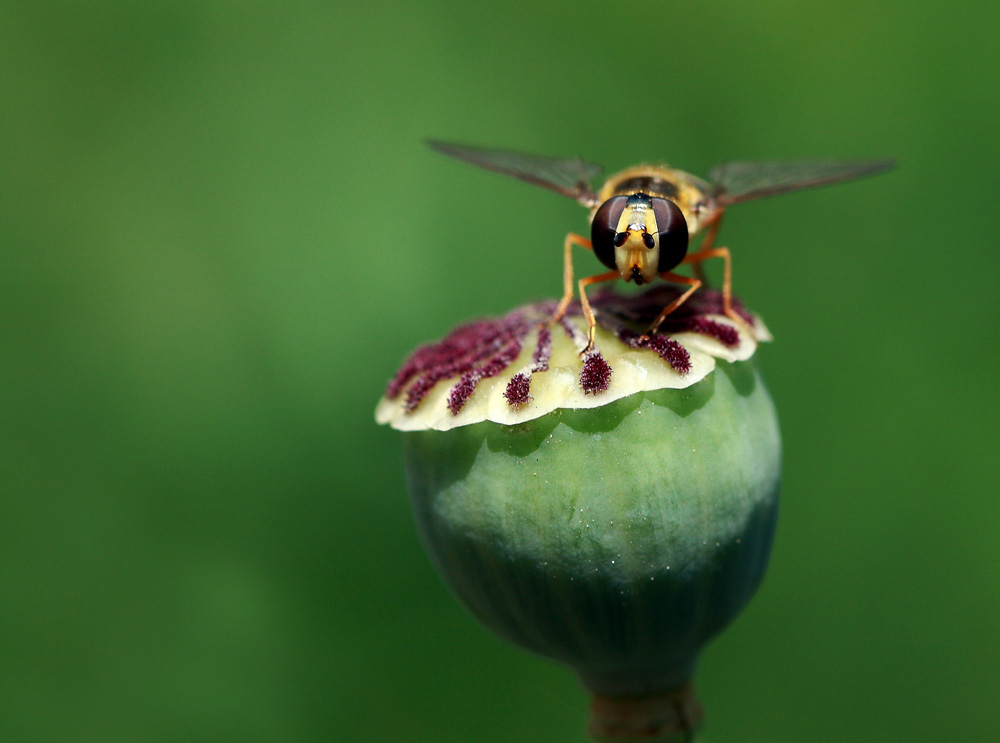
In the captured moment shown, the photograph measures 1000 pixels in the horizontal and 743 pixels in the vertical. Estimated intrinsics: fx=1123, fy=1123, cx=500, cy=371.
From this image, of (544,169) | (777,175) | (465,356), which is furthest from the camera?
(544,169)

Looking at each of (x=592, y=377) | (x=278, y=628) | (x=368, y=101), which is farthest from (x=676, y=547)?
(x=368, y=101)

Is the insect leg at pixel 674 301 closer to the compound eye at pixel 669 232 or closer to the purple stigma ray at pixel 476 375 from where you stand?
the compound eye at pixel 669 232

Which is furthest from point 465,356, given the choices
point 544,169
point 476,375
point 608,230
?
point 544,169

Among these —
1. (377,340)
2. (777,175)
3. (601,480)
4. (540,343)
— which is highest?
(377,340)

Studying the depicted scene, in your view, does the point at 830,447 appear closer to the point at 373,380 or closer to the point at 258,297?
the point at 373,380

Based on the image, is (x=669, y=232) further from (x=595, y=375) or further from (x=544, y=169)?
(x=544, y=169)

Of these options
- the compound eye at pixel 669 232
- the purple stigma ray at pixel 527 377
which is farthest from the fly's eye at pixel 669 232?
the purple stigma ray at pixel 527 377
